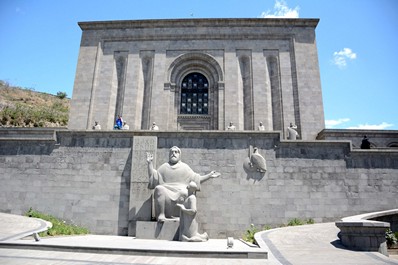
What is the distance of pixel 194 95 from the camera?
21.8 m

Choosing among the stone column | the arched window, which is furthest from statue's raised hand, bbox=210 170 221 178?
the arched window

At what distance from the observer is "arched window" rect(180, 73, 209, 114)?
70.4ft

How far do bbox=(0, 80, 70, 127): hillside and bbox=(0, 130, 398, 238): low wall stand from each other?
22143mm

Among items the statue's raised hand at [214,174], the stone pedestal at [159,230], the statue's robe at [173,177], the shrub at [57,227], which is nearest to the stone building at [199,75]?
the statue's raised hand at [214,174]

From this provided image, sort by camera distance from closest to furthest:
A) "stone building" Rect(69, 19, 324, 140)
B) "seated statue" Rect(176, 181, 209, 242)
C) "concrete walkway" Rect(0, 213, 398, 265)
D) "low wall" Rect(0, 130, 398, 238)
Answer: "concrete walkway" Rect(0, 213, 398, 265) < "seated statue" Rect(176, 181, 209, 242) < "low wall" Rect(0, 130, 398, 238) < "stone building" Rect(69, 19, 324, 140)

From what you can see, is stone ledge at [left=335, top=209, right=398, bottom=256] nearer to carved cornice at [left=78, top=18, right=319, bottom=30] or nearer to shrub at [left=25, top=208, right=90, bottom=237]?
shrub at [left=25, top=208, right=90, bottom=237]

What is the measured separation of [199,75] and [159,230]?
15.5 metres

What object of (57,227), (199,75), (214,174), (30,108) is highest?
(30,108)

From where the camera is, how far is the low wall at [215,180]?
10961 millimetres

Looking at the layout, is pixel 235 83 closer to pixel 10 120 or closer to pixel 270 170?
pixel 270 170

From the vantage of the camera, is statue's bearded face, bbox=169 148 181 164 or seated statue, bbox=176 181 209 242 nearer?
seated statue, bbox=176 181 209 242

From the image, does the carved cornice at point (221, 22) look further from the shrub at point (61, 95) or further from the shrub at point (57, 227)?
the shrub at point (61, 95)

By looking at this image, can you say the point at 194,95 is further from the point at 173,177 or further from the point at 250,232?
the point at 250,232

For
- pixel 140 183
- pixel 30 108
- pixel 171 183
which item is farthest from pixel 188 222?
pixel 30 108
